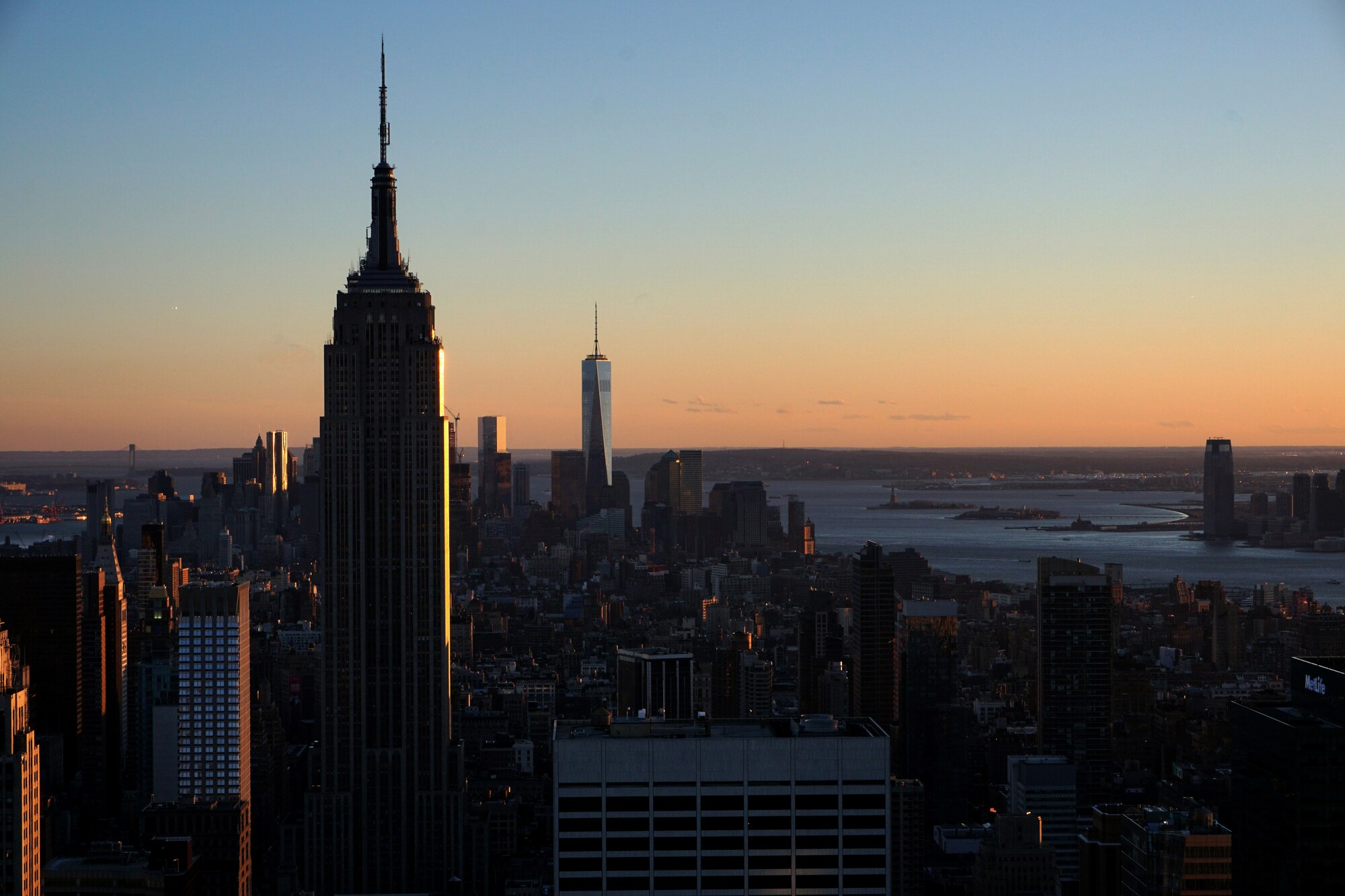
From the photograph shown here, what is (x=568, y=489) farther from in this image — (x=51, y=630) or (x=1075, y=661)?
(x=51, y=630)

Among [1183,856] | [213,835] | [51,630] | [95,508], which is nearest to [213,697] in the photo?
[213,835]

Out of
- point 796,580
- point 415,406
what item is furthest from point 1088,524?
point 415,406

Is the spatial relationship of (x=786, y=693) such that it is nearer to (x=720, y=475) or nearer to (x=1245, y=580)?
(x=1245, y=580)

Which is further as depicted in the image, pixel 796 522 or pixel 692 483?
pixel 692 483

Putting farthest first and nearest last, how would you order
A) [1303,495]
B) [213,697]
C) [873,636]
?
[1303,495] → [873,636] → [213,697]

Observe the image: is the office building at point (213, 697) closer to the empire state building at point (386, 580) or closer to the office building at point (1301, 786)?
the empire state building at point (386, 580)

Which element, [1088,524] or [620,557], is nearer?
[1088,524]
